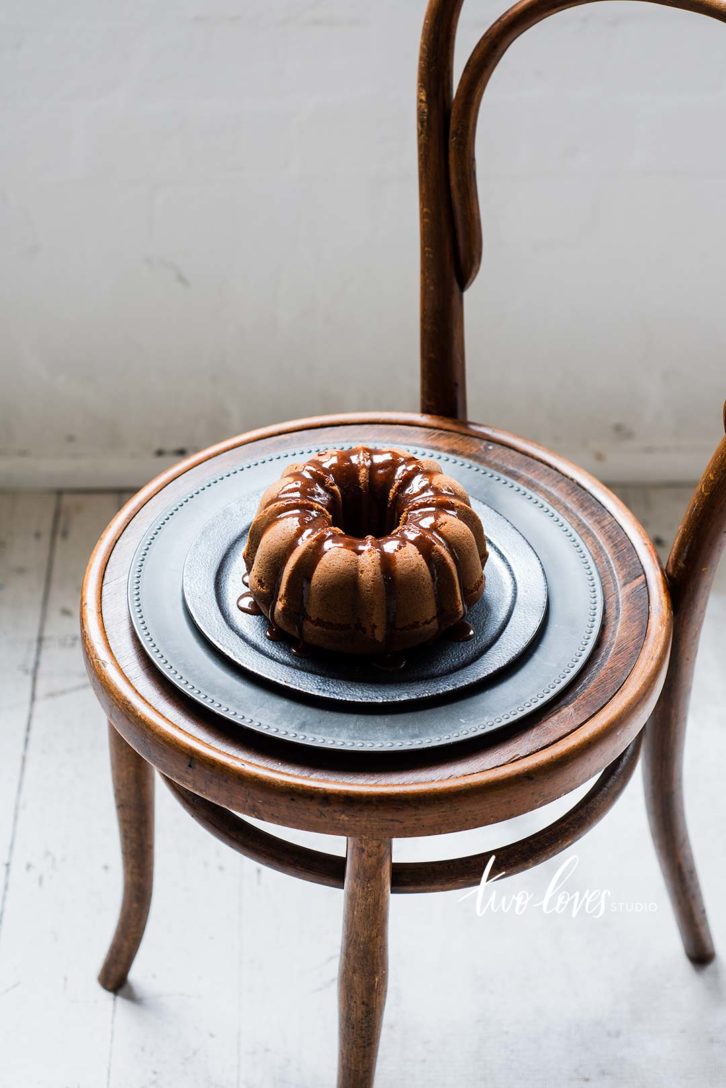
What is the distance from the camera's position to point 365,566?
Result: 111 centimetres

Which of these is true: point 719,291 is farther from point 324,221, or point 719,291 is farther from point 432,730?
point 432,730

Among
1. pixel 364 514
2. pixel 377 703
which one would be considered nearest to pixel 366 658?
pixel 377 703

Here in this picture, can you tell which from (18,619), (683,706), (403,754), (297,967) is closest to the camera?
(403,754)

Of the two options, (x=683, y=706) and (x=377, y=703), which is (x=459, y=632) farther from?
(x=683, y=706)

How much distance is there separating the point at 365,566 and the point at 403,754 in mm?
173

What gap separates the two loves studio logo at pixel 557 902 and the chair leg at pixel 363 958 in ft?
1.45

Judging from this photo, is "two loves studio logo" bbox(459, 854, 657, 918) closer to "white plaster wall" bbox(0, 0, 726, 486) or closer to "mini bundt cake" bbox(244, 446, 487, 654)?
"mini bundt cake" bbox(244, 446, 487, 654)

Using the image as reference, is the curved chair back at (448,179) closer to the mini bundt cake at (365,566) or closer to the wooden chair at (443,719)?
the wooden chair at (443,719)

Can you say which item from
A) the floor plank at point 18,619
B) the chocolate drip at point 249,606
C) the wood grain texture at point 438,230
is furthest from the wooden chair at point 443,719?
the floor plank at point 18,619

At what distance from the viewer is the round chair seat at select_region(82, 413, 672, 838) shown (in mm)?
1034

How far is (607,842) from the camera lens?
175 cm

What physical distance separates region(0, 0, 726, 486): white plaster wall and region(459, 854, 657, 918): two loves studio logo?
Result: 950mm

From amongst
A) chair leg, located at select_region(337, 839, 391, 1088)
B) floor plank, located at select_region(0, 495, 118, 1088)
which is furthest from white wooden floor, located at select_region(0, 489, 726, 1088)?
chair leg, located at select_region(337, 839, 391, 1088)

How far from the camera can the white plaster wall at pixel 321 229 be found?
192 centimetres
